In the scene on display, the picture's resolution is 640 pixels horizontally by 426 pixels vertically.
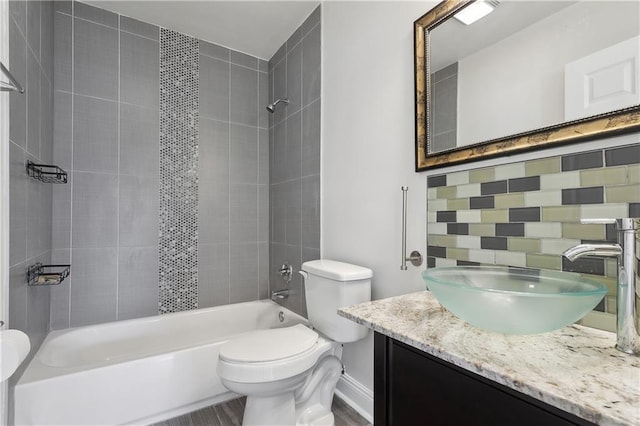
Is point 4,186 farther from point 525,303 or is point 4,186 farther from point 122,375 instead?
point 525,303

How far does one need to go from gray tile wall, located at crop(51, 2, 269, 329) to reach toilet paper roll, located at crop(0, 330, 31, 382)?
1.33 metres

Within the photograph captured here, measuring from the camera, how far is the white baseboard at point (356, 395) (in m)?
1.67

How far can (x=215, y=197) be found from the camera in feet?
8.41

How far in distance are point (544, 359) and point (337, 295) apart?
1029mm

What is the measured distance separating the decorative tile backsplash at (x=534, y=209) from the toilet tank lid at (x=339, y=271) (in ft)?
Answer: 1.20

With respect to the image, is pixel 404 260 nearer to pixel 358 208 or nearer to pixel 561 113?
pixel 358 208

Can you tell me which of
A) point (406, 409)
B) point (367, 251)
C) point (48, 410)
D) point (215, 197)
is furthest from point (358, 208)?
point (48, 410)

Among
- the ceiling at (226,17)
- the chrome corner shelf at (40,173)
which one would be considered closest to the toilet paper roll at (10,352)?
the chrome corner shelf at (40,173)

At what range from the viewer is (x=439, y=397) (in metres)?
0.68

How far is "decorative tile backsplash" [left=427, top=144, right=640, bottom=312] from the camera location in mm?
827

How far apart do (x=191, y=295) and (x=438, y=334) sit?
2179mm

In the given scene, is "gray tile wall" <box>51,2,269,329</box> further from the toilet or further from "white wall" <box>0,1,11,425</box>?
the toilet

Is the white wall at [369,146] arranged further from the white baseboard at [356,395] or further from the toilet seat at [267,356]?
the toilet seat at [267,356]

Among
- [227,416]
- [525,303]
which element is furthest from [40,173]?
[525,303]
